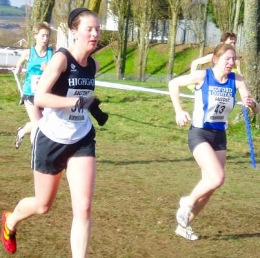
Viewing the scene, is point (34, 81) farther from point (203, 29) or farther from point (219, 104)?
point (203, 29)

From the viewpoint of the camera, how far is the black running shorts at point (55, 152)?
6340 millimetres

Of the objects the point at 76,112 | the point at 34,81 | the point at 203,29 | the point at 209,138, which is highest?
the point at 76,112

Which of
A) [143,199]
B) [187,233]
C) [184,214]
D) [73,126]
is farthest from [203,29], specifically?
[73,126]

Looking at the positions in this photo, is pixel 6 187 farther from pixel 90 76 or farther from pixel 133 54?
pixel 133 54

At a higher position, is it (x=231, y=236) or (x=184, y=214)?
(x=184, y=214)

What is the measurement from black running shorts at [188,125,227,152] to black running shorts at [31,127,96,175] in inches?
70.8

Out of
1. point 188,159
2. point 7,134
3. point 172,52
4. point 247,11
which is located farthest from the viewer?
point 172,52

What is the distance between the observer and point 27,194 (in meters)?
9.68

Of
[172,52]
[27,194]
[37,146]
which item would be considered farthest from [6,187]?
[172,52]

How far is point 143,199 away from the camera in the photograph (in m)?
9.70

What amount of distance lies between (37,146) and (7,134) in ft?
29.1

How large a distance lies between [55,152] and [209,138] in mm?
2134

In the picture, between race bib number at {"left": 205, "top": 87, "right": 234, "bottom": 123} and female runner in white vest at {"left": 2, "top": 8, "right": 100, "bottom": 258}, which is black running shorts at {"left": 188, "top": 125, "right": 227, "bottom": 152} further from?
female runner in white vest at {"left": 2, "top": 8, "right": 100, "bottom": 258}

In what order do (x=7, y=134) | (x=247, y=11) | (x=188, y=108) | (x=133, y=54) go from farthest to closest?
(x=133, y=54), (x=188, y=108), (x=247, y=11), (x=7, y=134)
